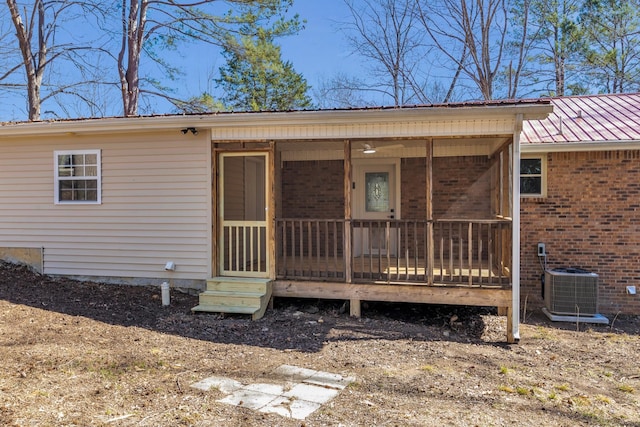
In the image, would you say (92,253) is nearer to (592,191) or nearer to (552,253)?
(552,253)

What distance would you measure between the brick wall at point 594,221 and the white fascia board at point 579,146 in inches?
9.3

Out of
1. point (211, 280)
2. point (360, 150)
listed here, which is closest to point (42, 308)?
point (211, 280)

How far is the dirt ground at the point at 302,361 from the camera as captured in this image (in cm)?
356

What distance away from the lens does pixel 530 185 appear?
7.81m

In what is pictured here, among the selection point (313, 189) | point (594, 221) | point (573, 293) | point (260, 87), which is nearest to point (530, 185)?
point (594, 221)

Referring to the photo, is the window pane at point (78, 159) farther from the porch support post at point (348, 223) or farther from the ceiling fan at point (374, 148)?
the ceiling fan at point (374, 148)

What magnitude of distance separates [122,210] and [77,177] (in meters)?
1.03

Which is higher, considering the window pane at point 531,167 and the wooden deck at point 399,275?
the window pane at point 531,167

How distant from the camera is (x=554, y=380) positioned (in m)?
4.54

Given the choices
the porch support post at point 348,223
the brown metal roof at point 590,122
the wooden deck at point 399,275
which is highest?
the brown metal roof at point 590,122

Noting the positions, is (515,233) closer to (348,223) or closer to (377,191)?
(348,223)

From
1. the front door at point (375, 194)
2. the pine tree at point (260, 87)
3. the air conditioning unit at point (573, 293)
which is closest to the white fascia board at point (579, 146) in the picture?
the air conditioning unit at point (573, 293)

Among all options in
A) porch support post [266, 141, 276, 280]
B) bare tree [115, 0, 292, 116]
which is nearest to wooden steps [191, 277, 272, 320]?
porch support post [266, 141, 276, 280]

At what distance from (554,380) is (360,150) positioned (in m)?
5.53
